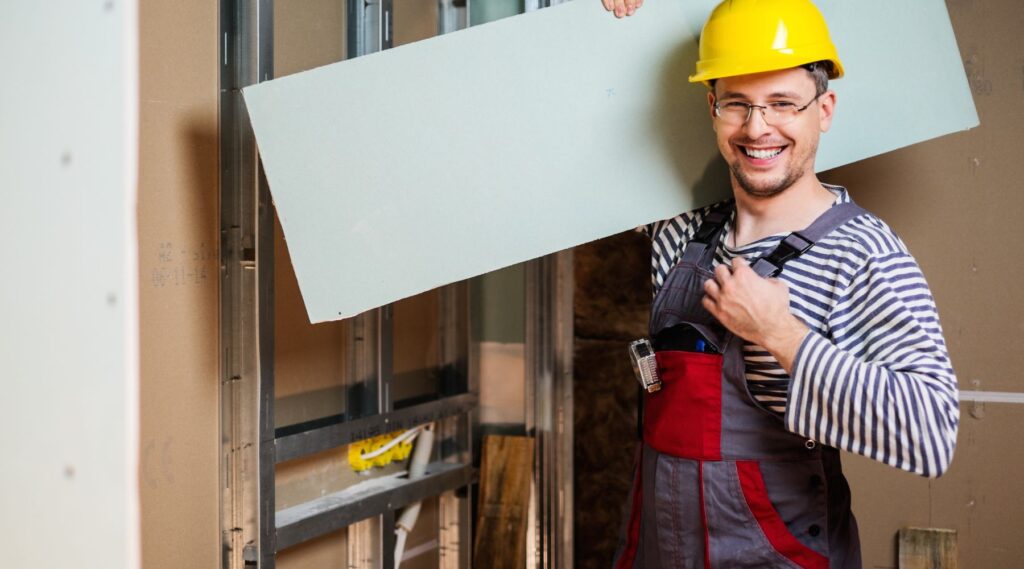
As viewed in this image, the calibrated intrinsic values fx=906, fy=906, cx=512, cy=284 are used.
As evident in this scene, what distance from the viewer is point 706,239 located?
1.61 metres

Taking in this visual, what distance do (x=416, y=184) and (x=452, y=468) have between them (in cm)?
108

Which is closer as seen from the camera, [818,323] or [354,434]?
[818,323]

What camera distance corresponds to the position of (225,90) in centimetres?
161

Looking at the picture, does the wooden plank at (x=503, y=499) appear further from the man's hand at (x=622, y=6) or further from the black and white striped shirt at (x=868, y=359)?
the man's hand at (x=622, y=6)

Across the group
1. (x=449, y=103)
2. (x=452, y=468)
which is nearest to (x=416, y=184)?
(x=449, y=103)

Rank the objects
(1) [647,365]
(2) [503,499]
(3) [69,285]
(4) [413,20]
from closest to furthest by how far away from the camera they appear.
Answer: (3) [69,285] → (1) [647,365] → (4) [413,20] → (2) [503,499]

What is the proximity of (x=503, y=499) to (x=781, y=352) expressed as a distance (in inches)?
52.4

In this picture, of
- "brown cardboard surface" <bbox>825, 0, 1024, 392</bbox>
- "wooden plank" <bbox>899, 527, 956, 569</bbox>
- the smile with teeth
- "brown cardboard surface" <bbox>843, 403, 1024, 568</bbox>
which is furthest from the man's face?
"wooden plank" <bbox>899, 527, 956, 569</bbox>

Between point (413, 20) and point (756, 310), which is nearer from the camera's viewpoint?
point (756, 310)

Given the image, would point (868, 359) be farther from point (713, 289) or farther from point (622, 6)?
point (622, 6)

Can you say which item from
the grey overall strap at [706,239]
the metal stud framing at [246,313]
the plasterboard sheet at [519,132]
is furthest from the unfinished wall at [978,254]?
the metal stud framing at [246,313]

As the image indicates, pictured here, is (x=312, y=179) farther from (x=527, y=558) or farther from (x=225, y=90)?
(x=527, y=558)

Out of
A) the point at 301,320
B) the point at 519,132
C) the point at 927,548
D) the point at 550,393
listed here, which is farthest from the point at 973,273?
the point at 301,320

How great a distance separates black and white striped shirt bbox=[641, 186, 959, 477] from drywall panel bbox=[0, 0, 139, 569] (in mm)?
887
